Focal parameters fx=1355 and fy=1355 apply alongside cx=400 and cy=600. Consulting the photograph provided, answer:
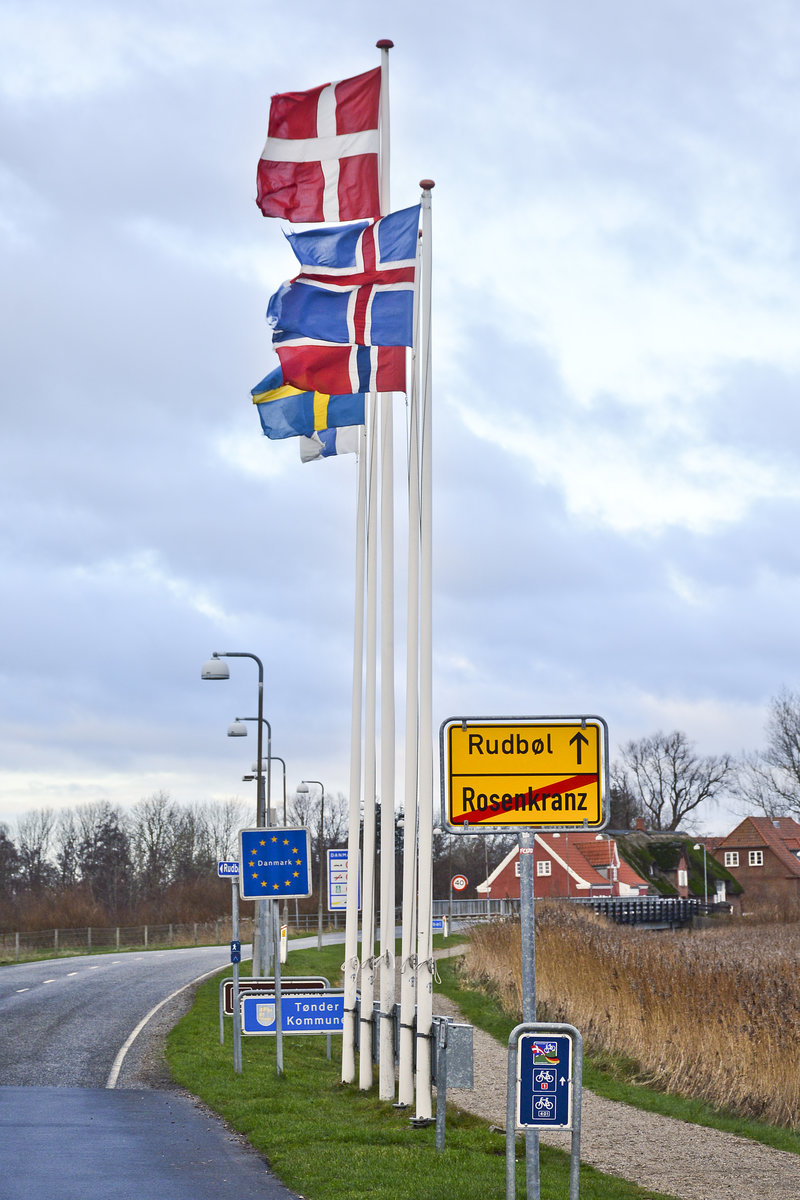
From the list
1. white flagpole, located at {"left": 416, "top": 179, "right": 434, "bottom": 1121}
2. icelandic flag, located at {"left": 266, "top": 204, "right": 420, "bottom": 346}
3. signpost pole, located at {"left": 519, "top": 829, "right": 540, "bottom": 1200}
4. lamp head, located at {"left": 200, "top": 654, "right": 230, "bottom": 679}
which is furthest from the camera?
lamp head, located at {"left": 200, "top": 654, "right": 230, "bottom": 679}

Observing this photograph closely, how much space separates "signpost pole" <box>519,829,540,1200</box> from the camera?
6742 mm

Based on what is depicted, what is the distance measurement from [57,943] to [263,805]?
37.2m

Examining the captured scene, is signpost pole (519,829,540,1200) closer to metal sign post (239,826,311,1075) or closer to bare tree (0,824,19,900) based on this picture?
metal sign post (239,826,311,1075)

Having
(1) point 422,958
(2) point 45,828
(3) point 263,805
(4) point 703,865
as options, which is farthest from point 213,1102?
(2) point 45,828

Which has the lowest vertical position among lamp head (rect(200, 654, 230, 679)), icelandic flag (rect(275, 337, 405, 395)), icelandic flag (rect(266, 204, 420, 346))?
lamp head (rect(200, 654, 230, 679))

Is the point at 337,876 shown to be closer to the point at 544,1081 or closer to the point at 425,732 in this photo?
the point at 425,732

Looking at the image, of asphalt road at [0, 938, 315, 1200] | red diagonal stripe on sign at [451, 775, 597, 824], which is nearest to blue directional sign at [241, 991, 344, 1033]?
asphalt road at [0, 938, 315, 1200]

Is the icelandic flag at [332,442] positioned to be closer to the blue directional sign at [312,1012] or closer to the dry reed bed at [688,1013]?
the blue directional sign at [312,1012]

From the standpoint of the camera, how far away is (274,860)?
53.7 feet

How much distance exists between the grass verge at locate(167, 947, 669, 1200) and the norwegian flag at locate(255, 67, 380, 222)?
342 inches

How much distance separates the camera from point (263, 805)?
33344 millimetres

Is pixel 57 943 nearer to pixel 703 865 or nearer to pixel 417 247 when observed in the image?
pixel 703 865

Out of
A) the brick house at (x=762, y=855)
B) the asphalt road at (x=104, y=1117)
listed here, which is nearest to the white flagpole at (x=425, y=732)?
the asphalt road at (x=104, y=1117)

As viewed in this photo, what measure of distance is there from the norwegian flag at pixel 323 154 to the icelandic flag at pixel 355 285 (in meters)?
0.55
